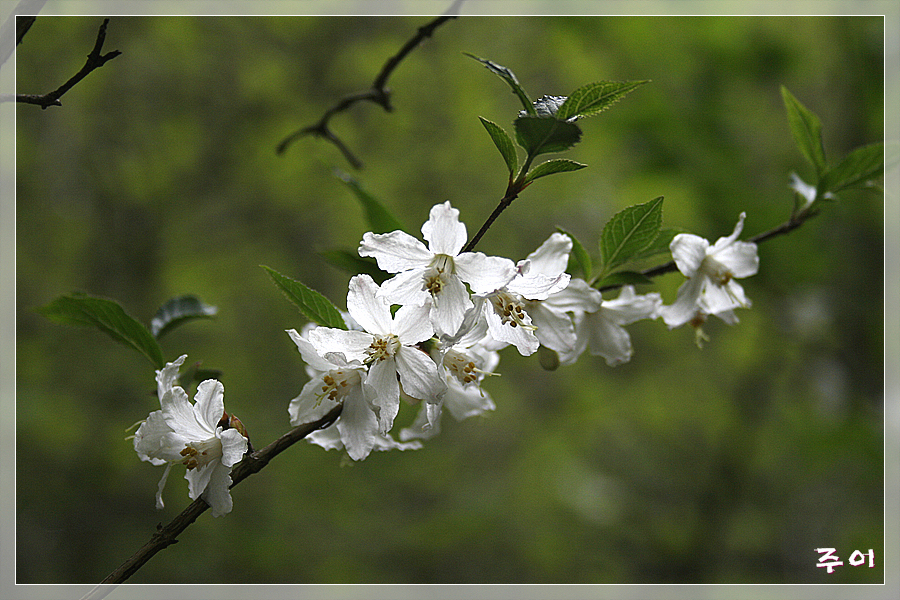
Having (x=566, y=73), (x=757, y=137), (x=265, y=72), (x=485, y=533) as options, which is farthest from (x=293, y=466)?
(x=757, y=137)

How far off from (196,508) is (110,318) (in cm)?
30

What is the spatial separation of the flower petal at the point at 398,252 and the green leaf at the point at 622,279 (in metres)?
0.24

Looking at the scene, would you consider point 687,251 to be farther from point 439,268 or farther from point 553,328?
point 439,268

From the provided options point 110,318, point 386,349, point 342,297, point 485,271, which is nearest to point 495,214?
point 485,271

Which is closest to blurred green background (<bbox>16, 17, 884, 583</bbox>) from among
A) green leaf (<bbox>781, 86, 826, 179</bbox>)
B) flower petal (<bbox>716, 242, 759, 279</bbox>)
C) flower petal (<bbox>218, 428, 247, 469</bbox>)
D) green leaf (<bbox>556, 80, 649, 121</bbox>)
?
green leaf (<bbox>781, 86, 826, 179</bbox>)

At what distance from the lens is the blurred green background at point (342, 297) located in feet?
9.02

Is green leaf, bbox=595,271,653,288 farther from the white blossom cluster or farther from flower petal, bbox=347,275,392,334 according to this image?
flower petal, bbox=347,275,392,334

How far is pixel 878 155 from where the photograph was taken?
79 cm

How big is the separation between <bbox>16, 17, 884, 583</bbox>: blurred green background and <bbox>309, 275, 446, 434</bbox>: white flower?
2.12 m

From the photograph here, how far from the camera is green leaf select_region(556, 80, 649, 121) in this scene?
55cm

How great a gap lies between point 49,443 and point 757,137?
365cm

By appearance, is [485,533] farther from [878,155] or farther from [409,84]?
[878,155]

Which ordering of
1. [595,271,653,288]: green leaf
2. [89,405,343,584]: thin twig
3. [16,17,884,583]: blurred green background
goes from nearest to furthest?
[89,405,343,584]: thin twig → [595,271,653,288]: green leaf → [16,17,884,583]: blurred green background

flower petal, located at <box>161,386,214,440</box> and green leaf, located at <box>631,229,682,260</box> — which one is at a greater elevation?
green leaf, located at <box>631,229,682,260</box>
